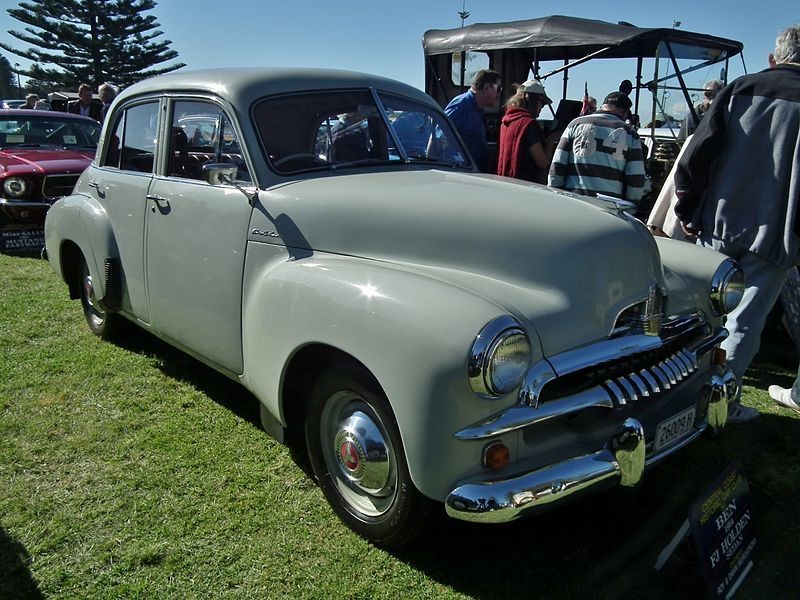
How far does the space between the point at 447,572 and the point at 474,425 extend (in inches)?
28.0

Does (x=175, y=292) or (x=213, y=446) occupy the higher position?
(x=175, y=292)

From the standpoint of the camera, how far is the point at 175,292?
3504mm

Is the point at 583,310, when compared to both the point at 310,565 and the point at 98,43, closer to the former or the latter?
the point at 310,565

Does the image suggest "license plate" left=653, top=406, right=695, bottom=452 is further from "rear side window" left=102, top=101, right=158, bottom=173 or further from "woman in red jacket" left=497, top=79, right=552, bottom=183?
"rear side window" left=102, top=101, right=158, bottom=173

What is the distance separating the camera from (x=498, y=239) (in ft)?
8.18

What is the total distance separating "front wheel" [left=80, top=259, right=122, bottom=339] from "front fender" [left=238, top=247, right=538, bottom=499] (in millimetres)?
2471

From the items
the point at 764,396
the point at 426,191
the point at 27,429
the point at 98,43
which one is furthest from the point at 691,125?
the point at 98,43

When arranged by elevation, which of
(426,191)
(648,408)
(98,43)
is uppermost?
(98,43)

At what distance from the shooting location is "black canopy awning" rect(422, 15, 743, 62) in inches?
355

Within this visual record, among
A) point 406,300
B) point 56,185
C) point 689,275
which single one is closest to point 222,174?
point 406,300

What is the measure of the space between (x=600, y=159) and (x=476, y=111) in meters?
1.45

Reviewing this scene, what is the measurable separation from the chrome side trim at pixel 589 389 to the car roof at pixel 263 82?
2.00 metres

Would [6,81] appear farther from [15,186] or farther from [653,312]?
[653,312]

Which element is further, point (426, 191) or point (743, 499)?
point (426, 191)
